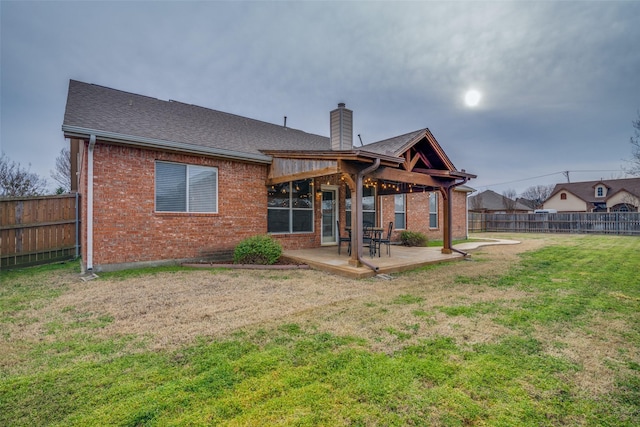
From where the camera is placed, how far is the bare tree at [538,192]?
172ft

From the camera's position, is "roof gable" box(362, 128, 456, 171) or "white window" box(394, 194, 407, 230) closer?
"roof gable" box(362, 128, 456, 171)

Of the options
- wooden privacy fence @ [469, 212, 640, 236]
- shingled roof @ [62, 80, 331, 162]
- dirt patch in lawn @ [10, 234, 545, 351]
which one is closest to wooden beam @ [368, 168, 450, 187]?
dirt patch in lawn @ [10, 234, 545, 351]

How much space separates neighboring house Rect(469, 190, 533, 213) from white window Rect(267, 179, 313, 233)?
2951cm

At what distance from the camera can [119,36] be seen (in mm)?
11820

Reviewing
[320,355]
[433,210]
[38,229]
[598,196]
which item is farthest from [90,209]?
[598,196]

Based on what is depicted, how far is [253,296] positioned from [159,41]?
13.1 m

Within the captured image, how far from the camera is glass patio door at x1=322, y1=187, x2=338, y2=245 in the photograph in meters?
10.5

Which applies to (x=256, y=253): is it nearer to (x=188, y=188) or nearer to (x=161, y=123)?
(x=188, y=188)

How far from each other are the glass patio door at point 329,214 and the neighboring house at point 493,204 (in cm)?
2827

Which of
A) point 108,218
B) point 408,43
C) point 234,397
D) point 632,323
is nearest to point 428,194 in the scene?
point 408,43

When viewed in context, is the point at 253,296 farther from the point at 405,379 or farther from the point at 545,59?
the point at 545,59

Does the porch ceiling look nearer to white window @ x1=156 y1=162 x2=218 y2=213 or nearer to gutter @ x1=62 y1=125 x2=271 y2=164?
gutter @ x1=62 y1=125 x2=271 y2=164

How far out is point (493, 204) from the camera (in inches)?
1423

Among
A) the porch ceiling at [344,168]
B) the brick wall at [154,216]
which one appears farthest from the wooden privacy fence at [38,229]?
the porch ceiling at [344,168]
